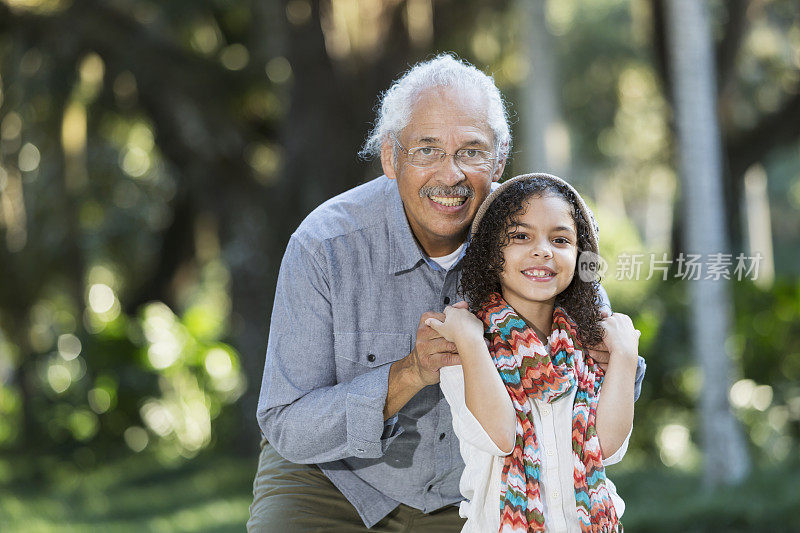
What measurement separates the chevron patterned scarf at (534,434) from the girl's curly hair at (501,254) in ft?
0.44

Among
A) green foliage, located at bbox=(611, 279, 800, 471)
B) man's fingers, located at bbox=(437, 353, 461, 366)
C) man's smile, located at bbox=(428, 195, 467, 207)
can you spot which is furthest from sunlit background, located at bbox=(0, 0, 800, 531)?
man's fingers, located at bbox=(437, 353, 461, 366)

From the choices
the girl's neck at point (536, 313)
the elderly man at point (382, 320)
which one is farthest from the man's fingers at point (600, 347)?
the elderly man at point (382, 320)

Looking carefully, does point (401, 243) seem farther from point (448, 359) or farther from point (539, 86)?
point (539, 86)

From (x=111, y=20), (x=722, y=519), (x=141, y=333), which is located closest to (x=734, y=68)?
(x=722, y=519)

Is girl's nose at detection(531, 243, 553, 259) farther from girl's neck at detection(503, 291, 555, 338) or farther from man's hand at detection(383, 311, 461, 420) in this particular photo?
man's hand at detection(383, 311, 461, 420)

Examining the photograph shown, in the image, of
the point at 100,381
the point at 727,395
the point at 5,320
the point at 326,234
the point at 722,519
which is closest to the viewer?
the point at 326,234

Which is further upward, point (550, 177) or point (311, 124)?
point (311, 124)

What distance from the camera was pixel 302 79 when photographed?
330 inches

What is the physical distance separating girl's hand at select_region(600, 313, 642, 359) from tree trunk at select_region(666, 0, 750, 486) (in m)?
4.07

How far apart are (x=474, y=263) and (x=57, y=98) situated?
9.60m

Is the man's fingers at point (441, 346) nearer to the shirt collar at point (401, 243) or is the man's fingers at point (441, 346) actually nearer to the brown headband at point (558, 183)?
the brown headband at point (558, 183)

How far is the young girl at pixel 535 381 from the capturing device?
105 inches

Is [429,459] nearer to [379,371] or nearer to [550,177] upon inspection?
[379,371]

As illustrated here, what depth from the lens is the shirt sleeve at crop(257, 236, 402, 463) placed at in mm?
2902
